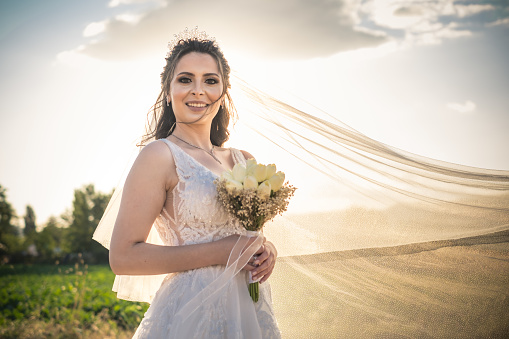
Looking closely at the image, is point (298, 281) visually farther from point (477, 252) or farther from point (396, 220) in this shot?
point (477, 252)

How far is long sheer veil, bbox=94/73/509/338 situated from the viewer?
9.12 ft

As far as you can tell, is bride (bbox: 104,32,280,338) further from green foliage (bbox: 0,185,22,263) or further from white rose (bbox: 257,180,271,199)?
green foliage (bbox: 0,185,22,263)

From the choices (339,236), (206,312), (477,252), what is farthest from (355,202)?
(206,312)

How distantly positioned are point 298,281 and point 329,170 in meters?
0.86

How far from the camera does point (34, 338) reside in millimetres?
6543

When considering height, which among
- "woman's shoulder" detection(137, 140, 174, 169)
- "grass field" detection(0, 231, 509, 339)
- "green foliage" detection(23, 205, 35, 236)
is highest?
"woman's shoulder" detection(137, 140, 174, 169)

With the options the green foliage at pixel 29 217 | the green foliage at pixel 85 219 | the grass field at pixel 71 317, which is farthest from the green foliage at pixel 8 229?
the grass field at pixel 71 317

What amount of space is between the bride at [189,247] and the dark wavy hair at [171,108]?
7.0 inches

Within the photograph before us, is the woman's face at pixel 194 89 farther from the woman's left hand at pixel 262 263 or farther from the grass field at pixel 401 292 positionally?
the grass field at pixel 401 292

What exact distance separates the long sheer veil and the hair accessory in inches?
37.5

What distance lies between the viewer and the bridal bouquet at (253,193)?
2189mm

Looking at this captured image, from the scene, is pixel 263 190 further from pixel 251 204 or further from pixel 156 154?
pixel 156 154

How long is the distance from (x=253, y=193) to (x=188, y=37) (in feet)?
4.92

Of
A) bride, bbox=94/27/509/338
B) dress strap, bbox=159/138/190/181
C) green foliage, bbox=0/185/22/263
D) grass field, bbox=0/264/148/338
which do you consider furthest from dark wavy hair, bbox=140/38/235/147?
green foliage, bbox=0/185/22/263
